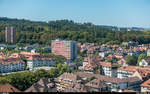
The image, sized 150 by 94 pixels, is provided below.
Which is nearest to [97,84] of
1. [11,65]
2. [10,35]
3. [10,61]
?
[11,65]

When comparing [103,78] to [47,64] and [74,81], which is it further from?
[47,64]

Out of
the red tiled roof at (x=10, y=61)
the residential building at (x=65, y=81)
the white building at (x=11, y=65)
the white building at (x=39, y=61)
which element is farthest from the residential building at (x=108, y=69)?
the red tiled roof at (x=10, y=61)

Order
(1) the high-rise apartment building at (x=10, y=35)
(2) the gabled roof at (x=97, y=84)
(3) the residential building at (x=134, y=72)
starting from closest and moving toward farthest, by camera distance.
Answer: (2) the gabled roof at (x=97, y=84), (3) the residential building at (x=134, y=72), (1) the high-rise apartment building at (x=10, y=35)

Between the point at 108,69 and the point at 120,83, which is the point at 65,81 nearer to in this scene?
the point at 120,83

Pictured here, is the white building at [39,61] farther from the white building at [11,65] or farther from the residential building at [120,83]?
the residential building at [120,83]

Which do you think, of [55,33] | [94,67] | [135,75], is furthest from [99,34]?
[135,75]

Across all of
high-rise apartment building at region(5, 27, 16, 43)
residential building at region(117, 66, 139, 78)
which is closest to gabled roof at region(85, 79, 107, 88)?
residential building at region(117, 66, 139, 78)
